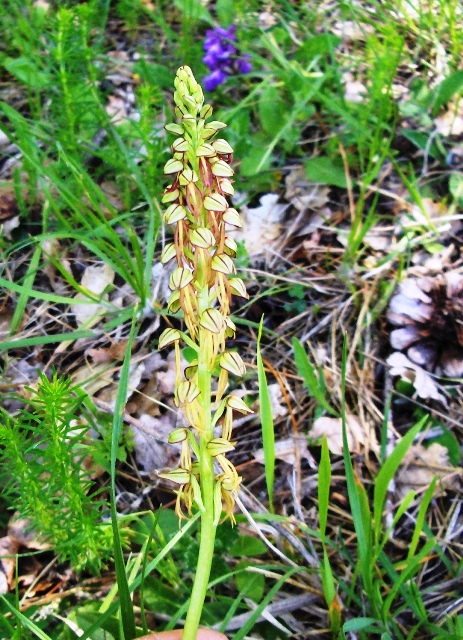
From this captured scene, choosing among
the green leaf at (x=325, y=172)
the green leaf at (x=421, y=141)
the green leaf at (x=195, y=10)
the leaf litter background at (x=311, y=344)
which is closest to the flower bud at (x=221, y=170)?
the leaf litter background at (x=311, y=344)

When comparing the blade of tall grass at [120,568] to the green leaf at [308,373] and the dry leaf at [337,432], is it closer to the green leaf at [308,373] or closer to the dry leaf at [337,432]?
the green leaf at [308,373]

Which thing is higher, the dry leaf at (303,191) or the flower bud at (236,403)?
the flower bud at (236,403)

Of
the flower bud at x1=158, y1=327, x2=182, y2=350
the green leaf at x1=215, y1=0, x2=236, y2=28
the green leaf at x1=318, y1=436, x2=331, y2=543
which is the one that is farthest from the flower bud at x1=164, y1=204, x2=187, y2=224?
the green leaf at x1=215, y1=0, x2=236, y2=28

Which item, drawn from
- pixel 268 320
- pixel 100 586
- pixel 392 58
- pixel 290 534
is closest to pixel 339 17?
pixel 392 58

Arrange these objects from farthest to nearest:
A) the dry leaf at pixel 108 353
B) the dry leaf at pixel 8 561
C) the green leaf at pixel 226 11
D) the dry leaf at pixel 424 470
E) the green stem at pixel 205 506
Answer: the green leaf at pixel 226 11 < the dry leaf at pixel 108 353 < the dry leaf at pixel 424 470 < the dry leaf at pixel 8 561 < the green stem at pixel 205 506

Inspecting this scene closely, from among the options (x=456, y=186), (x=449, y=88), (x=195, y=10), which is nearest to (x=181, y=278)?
(x=456, y=186)

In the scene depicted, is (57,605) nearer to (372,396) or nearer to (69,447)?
(69,447)

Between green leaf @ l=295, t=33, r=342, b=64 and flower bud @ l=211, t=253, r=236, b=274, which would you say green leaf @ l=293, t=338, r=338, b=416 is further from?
green leaf @ l=295, t=33, r=342, b=64
